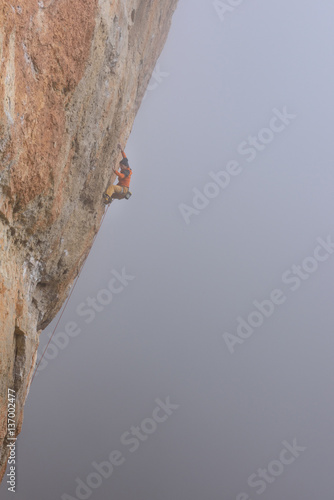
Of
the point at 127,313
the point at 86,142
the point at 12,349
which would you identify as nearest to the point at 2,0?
the point at 86,142

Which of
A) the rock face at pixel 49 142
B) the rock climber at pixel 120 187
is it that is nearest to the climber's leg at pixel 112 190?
the rock climber at pixel 120 187

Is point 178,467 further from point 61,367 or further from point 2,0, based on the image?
point 2,0

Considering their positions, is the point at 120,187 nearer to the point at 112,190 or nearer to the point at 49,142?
the point at 112,190

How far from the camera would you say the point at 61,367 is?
838 inches

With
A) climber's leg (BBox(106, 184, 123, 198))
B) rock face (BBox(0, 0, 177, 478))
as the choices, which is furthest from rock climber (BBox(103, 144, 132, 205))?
rock face (BBox(0, 0, 177, 478))

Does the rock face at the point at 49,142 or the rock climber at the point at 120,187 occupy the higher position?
the rock climber at the point at 120,187

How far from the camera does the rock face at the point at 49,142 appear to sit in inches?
143

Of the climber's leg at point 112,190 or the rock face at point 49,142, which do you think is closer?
the rock face at point 49,142

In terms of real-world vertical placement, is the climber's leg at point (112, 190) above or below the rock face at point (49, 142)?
above

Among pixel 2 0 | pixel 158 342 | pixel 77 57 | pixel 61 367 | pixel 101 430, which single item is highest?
pixel 61 367

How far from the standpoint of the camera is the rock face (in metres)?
3.63

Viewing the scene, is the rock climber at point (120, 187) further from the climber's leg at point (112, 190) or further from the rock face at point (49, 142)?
the rock face at point (49, 142)

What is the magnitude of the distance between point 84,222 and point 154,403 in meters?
17.3

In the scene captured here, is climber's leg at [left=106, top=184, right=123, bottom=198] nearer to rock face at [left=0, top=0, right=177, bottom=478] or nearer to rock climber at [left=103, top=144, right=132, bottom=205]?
rock climber at [left=103, top=144, right=132, bottom=205]
